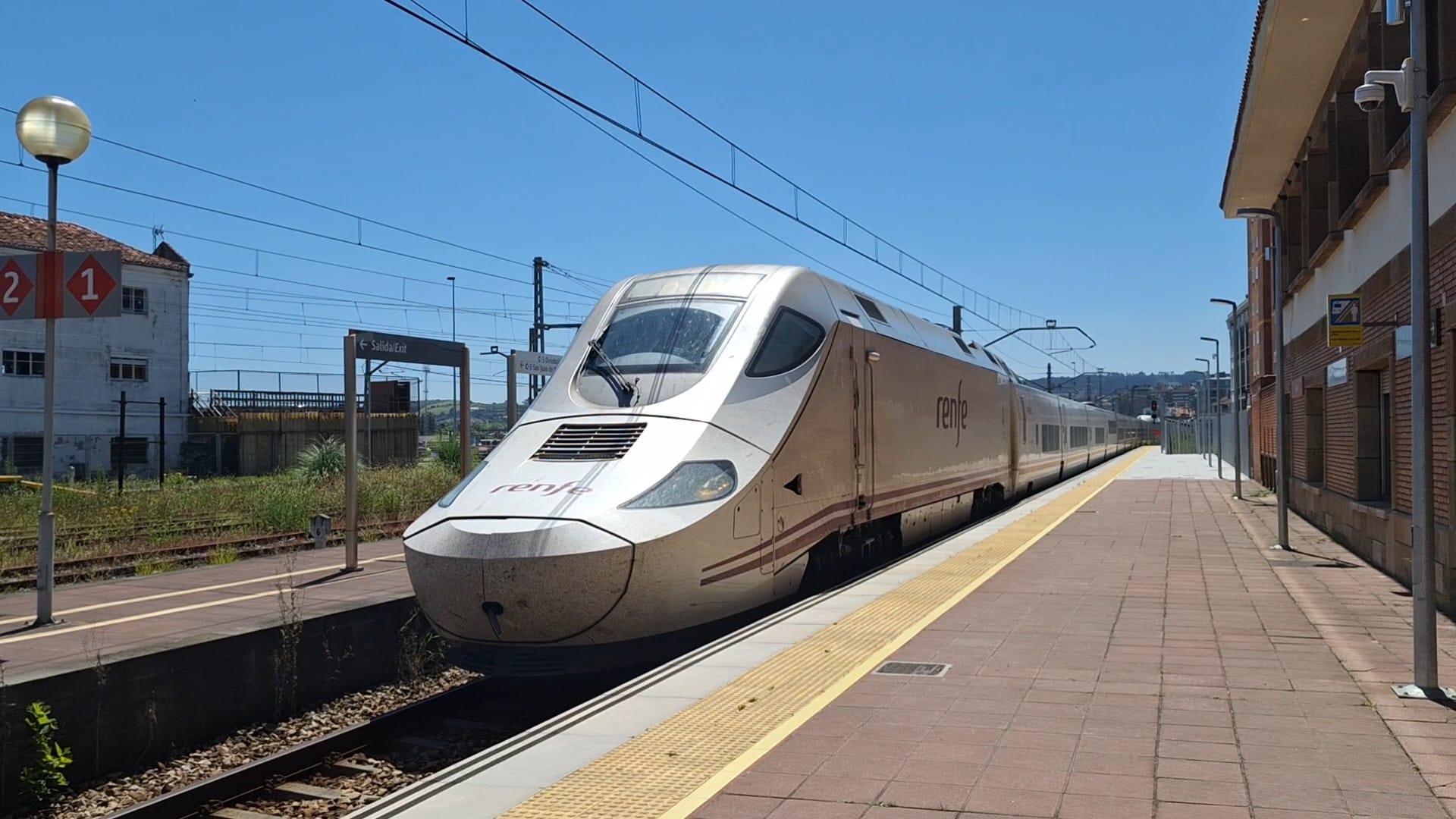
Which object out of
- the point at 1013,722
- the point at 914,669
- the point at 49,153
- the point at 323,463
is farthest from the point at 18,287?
the point at 323,463

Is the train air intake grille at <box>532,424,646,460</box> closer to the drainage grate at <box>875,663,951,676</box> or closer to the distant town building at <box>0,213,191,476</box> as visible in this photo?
the drainage grate at <box>875,663,951,676</box>

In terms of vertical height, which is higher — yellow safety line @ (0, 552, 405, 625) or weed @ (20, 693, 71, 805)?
yellow safety line @ (0, 552, 405, 625)

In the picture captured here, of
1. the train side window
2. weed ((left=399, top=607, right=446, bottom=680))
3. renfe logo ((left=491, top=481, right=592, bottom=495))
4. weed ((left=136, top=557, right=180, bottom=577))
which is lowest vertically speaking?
weed ((left=399, top=607, right=446, bottom=680))

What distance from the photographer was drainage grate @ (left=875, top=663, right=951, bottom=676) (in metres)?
6.72

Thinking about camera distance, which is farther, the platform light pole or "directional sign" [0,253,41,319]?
"directional sign" [0,253,41,319]

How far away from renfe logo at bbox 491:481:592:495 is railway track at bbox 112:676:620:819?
1.69 m

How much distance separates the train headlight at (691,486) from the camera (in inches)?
295

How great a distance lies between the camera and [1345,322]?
30.7 feet

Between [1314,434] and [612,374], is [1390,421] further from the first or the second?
[612,374]

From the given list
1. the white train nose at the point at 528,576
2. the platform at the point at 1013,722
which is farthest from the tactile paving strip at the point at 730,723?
the white train nose at the point at 528,576

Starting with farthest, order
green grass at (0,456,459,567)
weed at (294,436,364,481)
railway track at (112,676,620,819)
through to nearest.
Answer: weed at (294,436,364,481) → green grass at (0,456,459,567) → railway track at (112,676,620,819)

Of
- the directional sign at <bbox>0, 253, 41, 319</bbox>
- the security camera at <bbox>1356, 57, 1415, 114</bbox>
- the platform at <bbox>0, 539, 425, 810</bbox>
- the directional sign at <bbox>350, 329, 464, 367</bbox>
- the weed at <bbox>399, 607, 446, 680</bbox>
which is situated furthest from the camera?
the directional sign at <bbox>350, 329, 464, 367</bbox>

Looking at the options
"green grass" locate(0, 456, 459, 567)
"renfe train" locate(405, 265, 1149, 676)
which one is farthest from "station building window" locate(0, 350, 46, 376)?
"renfe train" locate(405, 265, 1149, 676)

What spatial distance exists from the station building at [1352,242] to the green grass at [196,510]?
512 inches
